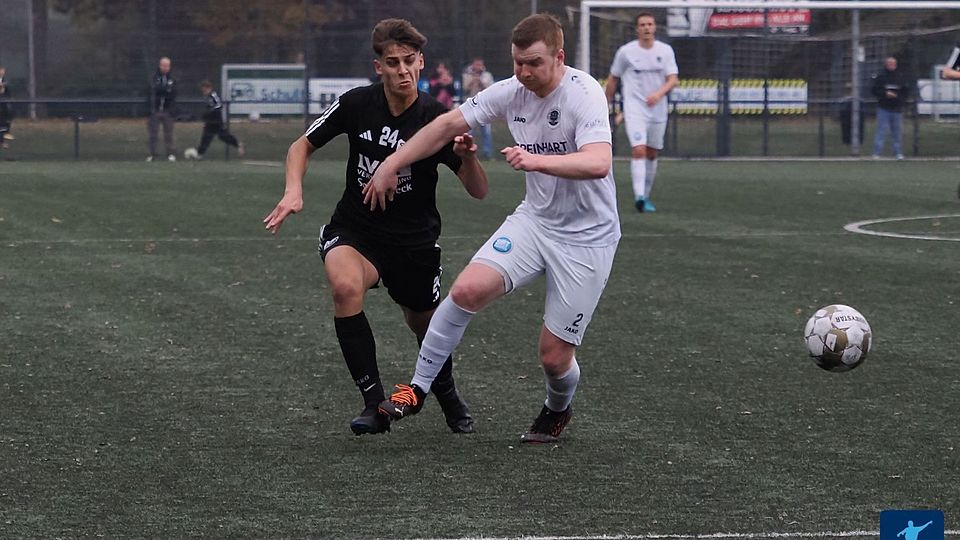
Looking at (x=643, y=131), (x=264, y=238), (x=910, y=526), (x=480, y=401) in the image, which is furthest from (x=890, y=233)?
(x=910, y=526)

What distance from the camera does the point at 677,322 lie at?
9.23 metres

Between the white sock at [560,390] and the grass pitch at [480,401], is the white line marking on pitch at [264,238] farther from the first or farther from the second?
the white sock at [560,390]

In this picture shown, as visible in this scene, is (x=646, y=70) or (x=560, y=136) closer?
(x=560, y=136)

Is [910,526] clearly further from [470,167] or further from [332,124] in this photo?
[332,124]

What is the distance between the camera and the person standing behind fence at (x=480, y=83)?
96.6 feet

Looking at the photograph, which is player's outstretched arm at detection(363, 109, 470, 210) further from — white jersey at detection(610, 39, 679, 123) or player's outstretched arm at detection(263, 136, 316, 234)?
white jersey at detection(610, 39, 679, 123)

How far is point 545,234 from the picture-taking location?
6.10m

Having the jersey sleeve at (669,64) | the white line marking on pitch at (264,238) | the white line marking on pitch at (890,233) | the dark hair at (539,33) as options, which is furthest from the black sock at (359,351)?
the jersey sleeve at (669,64)

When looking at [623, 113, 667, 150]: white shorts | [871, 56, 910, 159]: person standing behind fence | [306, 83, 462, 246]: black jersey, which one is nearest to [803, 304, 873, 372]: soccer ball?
[306, 83, 462, 246]: black jersey

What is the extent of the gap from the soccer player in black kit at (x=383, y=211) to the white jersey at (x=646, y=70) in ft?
33.8

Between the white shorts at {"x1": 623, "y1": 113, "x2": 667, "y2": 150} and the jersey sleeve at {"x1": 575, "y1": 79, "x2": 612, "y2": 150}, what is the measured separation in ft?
34.3

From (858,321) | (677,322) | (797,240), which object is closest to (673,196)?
(797,240)

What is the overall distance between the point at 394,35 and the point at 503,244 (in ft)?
2.97

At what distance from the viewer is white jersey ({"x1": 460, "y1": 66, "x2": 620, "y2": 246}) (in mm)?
5941
